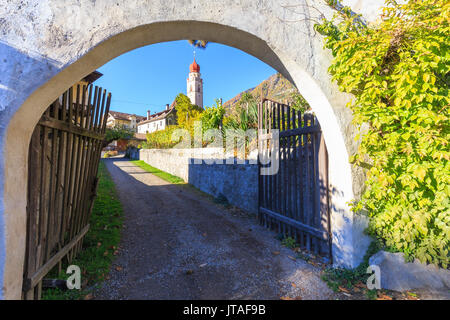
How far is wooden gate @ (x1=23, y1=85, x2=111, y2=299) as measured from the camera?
6.62 feet

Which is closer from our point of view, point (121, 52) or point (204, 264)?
point (121, 52)

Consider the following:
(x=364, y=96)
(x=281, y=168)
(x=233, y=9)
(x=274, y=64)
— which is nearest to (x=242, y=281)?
(x=281, y=168)

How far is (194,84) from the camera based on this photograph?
1948 inches

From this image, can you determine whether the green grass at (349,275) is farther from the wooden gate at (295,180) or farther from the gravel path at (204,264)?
the wooden gate at (295,180)

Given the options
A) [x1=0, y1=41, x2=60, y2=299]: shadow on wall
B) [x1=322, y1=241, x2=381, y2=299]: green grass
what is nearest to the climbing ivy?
[x1=322, y1=241, x2=381, y2=299]: green grass

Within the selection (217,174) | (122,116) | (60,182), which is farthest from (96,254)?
(122,116)

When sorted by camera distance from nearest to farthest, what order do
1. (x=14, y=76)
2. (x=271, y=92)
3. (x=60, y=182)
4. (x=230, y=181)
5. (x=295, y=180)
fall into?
(x=14, y=76) < (x=60, y=182) < (x=295, y=180) < (x=230, y=181) < (x=271, y=92)

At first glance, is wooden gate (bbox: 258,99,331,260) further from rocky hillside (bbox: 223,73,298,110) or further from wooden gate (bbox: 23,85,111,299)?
wooden gate (bbox: 23,85,111,299)

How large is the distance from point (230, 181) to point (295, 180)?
3.52m

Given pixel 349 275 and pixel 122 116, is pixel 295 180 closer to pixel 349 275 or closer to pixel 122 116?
pixel 349 275

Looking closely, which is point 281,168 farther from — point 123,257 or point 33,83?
point 33,83

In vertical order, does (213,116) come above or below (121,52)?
above

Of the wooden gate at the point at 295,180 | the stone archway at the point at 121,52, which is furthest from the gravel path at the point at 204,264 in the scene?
the stone archway at the point at 121,52
